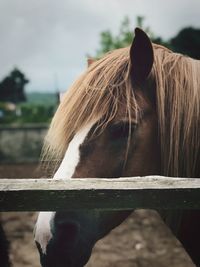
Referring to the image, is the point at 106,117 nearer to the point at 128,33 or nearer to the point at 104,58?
the point at 104,58

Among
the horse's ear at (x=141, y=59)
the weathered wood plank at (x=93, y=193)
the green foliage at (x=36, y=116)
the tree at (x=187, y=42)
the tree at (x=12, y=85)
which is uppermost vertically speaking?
the horse's ear at (x=141, y=59)

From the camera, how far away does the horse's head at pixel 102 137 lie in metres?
1.58

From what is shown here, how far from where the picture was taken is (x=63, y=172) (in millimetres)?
1609

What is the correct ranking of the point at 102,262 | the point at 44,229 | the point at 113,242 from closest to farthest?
1. the point at 44,229
2. the point at 102,262
3. the point at 113,242

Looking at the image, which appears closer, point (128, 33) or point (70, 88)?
point (70, 88)

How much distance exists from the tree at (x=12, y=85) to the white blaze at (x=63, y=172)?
4678cm

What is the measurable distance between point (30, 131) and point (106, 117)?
13844 mm

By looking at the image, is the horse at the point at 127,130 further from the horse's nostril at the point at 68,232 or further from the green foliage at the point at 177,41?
the green foliage at the point at 177,41

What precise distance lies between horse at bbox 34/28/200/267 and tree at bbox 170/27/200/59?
27432mm

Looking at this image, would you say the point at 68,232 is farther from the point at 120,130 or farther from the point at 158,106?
the point at 158,106

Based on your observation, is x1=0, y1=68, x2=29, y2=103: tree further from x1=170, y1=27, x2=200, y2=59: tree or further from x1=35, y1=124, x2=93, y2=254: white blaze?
x1=35, y1=124, x2=93, y2=254: white blaze

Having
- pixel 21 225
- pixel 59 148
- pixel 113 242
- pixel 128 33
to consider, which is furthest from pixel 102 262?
pixel 128 33

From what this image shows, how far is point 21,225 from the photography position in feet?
18.2

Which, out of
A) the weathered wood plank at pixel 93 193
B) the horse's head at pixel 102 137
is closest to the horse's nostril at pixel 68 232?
the horse's head at pixel 102 137
